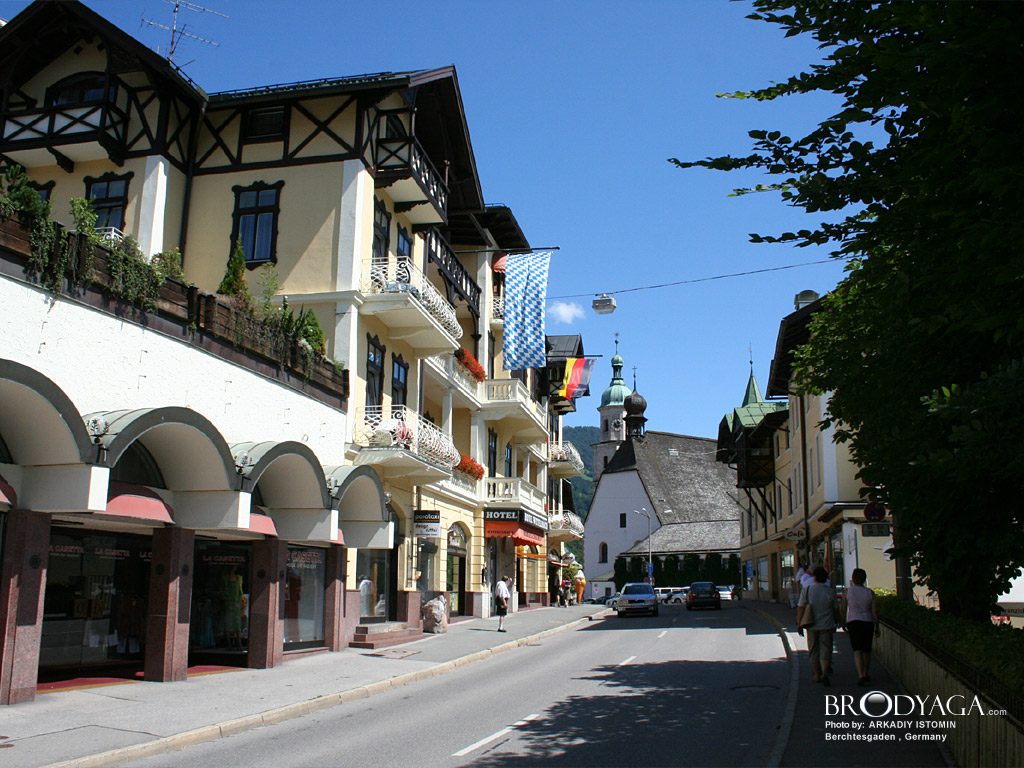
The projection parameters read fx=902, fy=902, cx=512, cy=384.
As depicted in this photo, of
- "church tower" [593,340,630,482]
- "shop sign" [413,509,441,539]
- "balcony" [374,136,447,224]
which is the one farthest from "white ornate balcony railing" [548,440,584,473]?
"church tower" [593,340,630,482]

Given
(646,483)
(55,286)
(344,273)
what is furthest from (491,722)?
(646,483)

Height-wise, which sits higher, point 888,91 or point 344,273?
point 344,273

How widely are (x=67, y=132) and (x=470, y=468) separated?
15596mm

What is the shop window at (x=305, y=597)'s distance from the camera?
1800 centimetres

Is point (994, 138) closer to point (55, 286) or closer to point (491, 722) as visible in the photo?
point (491, 722)

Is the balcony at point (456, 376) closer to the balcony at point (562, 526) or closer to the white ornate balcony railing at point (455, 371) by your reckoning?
the white ornate balcony railing at point (455, 371)

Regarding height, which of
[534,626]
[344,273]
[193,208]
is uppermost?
[193,208]

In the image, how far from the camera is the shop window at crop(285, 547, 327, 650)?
709 inches

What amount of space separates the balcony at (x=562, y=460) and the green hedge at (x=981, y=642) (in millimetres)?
34659

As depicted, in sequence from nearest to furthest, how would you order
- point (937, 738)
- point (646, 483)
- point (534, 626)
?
point (937, 738) → point (534, 626) → point (646, 483)

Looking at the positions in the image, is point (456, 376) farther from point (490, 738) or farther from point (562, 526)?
point (490, 738)

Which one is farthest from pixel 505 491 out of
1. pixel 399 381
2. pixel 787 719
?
pixel 787 719

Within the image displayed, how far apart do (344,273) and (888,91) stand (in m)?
17.6

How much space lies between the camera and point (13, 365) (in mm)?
10742
